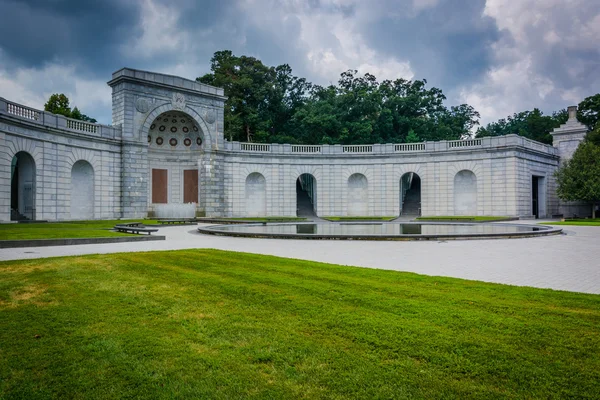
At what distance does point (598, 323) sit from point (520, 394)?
280 cm

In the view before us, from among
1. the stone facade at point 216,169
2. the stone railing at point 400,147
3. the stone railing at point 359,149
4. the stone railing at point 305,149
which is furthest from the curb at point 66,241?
the stone railing at point 359,149

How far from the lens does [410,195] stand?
52094mm

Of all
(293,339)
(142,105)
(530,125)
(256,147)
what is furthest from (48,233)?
(530,125)

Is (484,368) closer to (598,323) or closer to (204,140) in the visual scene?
(598,323)

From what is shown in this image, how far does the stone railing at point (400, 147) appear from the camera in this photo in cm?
4281

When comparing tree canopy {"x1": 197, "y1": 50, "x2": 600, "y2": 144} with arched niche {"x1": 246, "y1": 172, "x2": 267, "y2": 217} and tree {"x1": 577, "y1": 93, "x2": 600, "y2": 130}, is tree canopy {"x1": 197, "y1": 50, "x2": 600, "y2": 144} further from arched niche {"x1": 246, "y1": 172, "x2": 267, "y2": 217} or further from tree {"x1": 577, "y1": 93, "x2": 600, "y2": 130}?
arched niche {"x1": 246, "y1": 172, "x2": 267, "y2": 217}

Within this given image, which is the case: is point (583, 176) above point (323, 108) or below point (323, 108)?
below

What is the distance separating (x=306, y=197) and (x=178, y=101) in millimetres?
20397

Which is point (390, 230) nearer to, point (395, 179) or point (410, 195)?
point (395, 179)

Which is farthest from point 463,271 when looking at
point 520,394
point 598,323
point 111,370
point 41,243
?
point 41,243

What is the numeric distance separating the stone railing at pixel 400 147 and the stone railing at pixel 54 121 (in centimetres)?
1253

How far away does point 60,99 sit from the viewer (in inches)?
2047

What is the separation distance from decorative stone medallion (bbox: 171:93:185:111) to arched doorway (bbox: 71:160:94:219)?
10.4 metres

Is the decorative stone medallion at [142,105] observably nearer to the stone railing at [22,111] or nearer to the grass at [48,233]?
the stone railing at [22,111]
